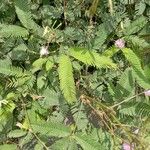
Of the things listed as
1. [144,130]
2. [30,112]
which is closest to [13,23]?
[30,112]

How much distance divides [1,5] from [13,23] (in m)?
0.12

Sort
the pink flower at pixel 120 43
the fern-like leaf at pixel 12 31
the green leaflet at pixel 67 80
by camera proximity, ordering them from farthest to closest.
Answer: the pink flower at pixel 120 43, the fern-like leaf at pixel 12 31, the green leaflet at pixel 67 80

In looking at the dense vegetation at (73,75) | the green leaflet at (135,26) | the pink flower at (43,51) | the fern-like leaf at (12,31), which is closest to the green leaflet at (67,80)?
the dense vegetation at (73,75)

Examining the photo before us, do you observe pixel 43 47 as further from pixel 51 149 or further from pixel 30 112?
pixel 51 149

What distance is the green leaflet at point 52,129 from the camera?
1.90 m

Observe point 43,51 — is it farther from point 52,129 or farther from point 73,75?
point 52,129

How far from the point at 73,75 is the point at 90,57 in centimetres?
22

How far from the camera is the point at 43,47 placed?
2.02 meters

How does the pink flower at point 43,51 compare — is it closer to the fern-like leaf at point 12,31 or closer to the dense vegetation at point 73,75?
the dense vegetation at point 73,75

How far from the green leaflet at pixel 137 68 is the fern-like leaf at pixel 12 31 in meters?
Answer: 0.54

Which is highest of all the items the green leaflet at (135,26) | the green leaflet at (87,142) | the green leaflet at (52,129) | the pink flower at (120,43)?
the green leaflet at (135,26)

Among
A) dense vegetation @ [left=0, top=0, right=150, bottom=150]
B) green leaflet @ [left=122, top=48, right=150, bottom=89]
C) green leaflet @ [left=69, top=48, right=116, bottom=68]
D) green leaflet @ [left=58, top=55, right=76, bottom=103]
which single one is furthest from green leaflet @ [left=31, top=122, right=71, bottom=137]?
green leaflet @ [left=122, top=48, right=150, bottom=89]

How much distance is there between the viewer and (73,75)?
2.11 m

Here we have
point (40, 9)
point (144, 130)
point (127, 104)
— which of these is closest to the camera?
point (144, 130)
